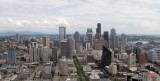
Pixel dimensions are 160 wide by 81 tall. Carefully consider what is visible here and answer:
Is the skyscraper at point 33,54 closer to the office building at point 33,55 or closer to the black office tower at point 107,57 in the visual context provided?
the office building at point 33,55

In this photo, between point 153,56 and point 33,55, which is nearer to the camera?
point 153,56

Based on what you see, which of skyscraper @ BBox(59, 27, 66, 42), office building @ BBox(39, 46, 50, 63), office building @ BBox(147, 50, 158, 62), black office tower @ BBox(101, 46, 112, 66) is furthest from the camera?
skyscraper @ BBox(59, 27, 66, 42)

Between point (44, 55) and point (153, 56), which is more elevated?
point (44, 55)

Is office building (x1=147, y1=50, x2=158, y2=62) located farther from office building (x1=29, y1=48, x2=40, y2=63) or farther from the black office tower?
office building (x1=29, y1=48, x2=40, y2=63)

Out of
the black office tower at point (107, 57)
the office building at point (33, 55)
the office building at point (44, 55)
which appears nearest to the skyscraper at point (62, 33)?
the office building at point (44, 55)

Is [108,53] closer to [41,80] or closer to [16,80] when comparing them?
[41,80]

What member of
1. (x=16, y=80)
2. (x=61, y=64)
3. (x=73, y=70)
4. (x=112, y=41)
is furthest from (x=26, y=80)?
(x=112, y=41)

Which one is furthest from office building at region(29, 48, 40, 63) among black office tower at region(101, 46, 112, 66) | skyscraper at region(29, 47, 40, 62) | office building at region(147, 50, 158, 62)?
office building at region(147, 50, 158, 62)

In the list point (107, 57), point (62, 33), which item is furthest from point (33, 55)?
point (62, 33)

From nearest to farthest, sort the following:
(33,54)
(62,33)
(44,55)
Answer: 1. (33,54)
2. (44,55)
3. (62,33)

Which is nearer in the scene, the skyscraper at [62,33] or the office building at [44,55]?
the office building at [44,55]

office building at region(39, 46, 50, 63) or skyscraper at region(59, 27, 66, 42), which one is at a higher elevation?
skyscraper at region(59, 27, 66, 42)

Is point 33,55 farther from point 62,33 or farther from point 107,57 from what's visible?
point 62,33
